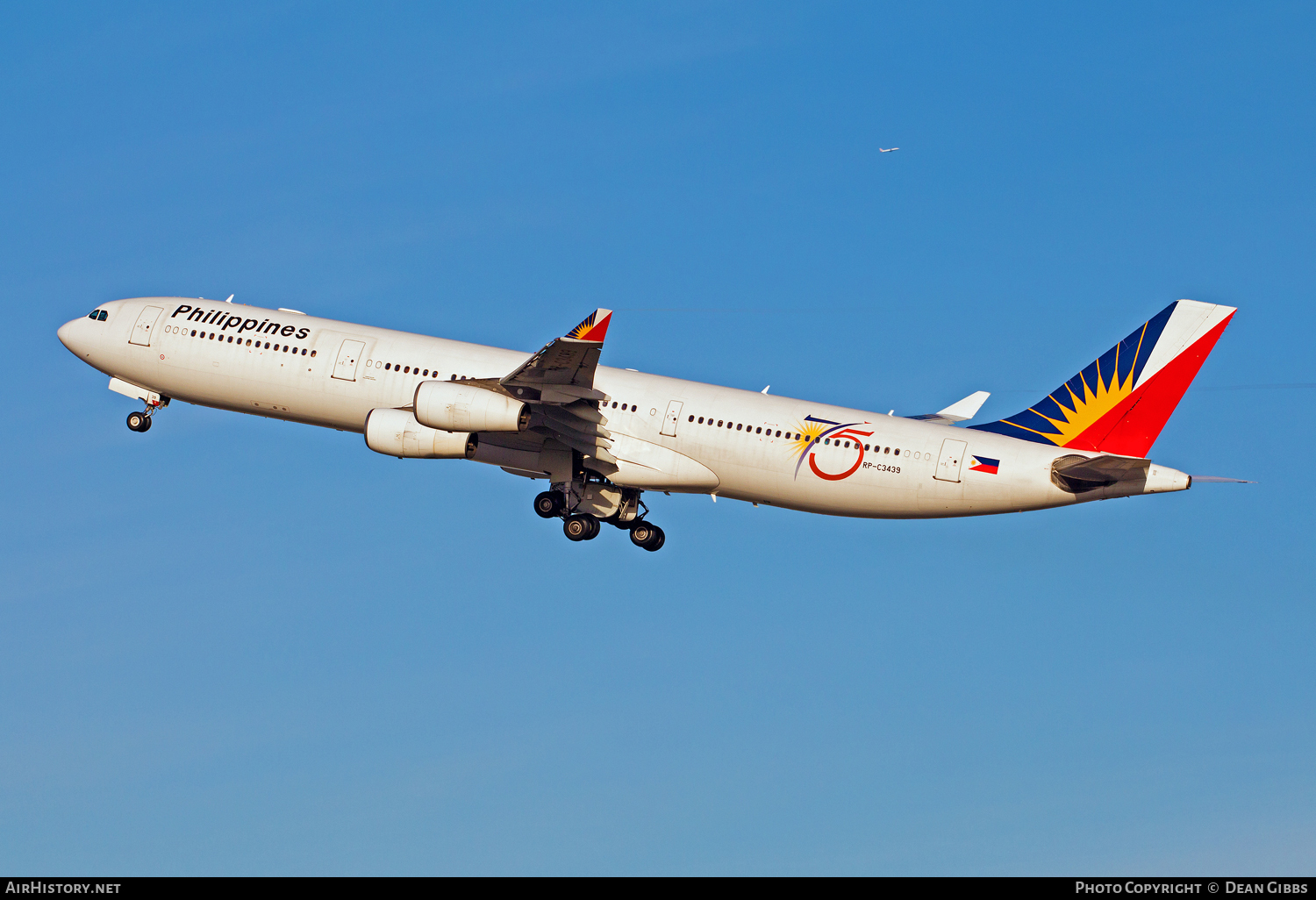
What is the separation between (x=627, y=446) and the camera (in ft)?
149

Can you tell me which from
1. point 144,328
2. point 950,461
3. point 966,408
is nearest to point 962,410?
point 966,408

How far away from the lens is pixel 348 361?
154 ft

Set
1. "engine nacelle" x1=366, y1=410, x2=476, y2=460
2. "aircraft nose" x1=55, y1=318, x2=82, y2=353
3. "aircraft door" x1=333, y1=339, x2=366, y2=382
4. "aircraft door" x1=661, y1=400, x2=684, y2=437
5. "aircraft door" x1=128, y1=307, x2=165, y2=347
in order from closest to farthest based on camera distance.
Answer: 1. "engine nacelle" x1=366, y1=410, x2=476, y2=460
2. "aircraft door" x1=661, y1=400, x2=684, y2=437
3. "aircraft door" x1=333, y1=339, x2=366, y2=382
4. "aircraft door" x1=128, y1=307, x2=165, y2=347
5. "aircraft nose" x1=55, y1=318, x2=82, y2=353

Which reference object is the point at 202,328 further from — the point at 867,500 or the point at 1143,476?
the point at 1143,476

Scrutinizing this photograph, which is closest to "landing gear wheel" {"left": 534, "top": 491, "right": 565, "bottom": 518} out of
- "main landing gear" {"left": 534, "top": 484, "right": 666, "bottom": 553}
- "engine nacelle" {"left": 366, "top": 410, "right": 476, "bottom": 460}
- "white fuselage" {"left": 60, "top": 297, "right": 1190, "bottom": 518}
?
"main landing gear" {"left": 534, "top": 484, "right": 666, "bottom": 553}

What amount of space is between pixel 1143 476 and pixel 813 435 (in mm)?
9433

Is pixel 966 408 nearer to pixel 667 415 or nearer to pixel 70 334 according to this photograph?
pixel 667 415

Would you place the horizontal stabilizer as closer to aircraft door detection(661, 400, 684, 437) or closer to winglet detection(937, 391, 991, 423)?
winglet detection(937, 391, 991, 423)

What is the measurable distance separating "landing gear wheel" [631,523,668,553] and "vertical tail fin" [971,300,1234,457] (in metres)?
12.3

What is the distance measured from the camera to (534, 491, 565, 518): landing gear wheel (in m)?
47.2

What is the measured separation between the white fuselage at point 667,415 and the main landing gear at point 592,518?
216 cm

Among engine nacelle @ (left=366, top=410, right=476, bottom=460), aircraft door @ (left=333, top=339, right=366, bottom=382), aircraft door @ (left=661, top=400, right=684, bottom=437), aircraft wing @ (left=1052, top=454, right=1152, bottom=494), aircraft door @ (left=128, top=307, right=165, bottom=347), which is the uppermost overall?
aircraft door @ (left=128, top=307, right=165, bottom=347)

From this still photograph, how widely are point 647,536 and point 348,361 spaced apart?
36.6ft

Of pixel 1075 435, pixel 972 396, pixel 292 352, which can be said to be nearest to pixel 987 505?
pixel 1075 435
